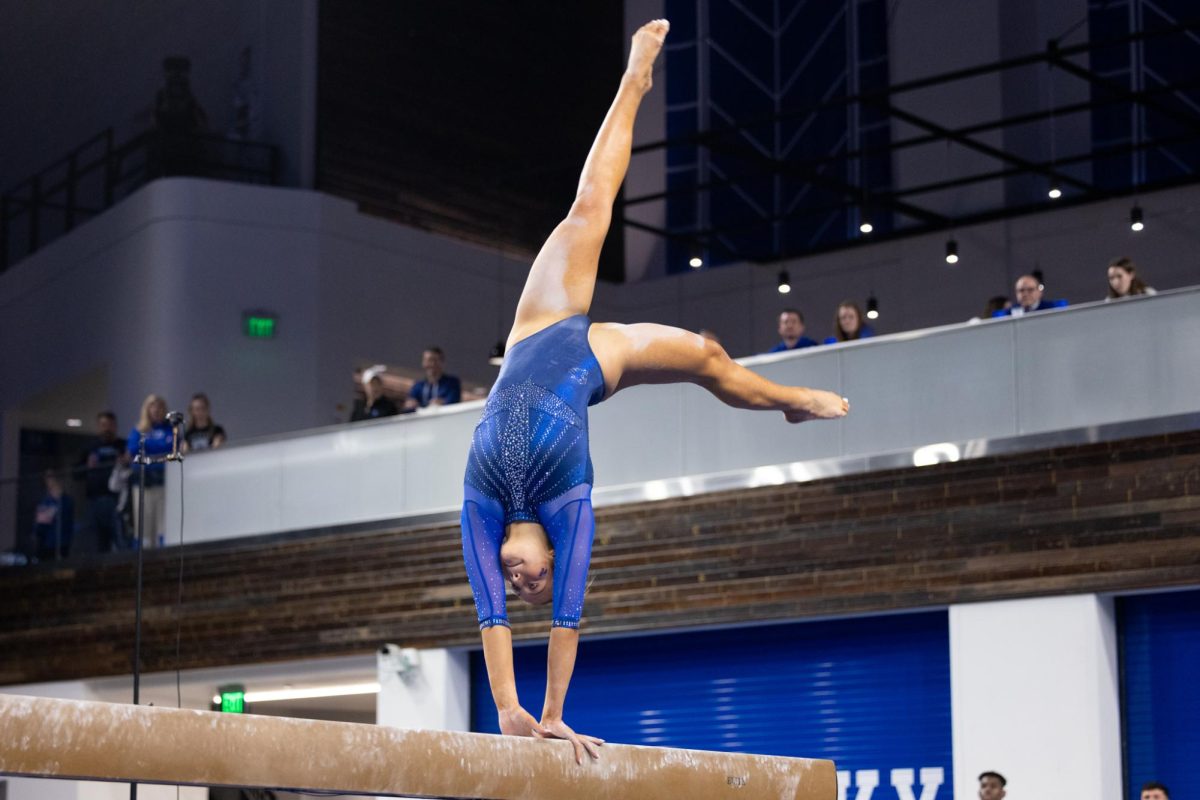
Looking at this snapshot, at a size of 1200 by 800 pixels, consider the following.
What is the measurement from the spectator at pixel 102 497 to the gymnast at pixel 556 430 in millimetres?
9062

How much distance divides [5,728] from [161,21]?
53.7 ft

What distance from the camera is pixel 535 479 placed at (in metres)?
5.88

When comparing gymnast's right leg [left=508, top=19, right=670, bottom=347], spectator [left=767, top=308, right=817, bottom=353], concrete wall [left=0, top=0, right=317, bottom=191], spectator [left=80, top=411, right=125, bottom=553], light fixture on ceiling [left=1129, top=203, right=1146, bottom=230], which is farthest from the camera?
concrete wall [left=0, top=0, right=317, bottom=191]

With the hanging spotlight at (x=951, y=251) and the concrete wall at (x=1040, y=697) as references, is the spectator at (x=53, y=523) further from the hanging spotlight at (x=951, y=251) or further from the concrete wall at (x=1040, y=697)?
the hanging spotlight at (x=951, y=251)

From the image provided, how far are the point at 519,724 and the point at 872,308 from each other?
11846mm

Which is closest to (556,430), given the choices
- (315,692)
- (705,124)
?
(315,692)

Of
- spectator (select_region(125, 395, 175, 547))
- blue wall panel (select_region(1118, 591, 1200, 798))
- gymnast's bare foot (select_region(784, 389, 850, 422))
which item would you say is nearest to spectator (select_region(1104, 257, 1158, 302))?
blue wall panel (select_region(1118, 591, 1200, 798))

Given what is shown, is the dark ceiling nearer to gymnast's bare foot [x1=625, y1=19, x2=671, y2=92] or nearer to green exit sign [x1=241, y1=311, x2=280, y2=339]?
green exit sign [x1=241, y1=311, x2=280, y2=339]

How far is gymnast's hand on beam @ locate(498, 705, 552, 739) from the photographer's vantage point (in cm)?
564

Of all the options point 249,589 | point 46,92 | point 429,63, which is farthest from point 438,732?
point 46,92

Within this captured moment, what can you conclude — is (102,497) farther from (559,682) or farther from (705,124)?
(559,682)

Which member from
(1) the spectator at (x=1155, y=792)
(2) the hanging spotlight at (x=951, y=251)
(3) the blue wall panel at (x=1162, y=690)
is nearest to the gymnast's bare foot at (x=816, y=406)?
(1) the spectator at (x=1155, y=792)

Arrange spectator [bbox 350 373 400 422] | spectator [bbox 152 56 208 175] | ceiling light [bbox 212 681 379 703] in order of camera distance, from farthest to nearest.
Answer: spectator [bbox 152 56 208 175]
ceiling light [bbox 212 681 379 703]
spectator [bbox 350 373 400 422]

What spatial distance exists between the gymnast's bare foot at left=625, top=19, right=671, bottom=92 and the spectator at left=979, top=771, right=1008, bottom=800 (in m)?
5.16
